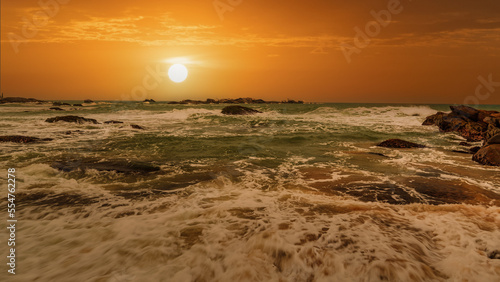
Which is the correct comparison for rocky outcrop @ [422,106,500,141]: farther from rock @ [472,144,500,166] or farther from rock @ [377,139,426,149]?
rock @ [472,144,500,166]

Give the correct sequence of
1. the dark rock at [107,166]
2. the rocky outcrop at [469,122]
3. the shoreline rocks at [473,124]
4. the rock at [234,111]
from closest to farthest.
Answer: the dark rock at [107,166] → the shoreline rocks at [473,124] → the rocky outcrop at [469,122] → the rock at [234,111]

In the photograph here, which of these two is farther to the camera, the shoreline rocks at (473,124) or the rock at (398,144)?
the shoreline rocks at (473,124)

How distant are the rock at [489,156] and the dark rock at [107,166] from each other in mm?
12059

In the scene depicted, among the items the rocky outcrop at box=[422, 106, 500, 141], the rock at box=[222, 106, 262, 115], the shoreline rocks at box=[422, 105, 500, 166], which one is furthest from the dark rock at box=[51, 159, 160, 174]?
the rock at box=[222, 106, 262, 115]

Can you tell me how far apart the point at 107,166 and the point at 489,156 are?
14015mm

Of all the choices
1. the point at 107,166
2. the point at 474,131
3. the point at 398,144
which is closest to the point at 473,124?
the point at 474,131

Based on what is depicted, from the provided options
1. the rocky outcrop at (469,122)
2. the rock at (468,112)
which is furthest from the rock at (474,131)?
the rock at (468,112)

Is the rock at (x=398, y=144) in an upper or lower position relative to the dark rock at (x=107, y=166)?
upper

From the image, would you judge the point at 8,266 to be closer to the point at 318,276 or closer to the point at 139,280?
the point at 139,280

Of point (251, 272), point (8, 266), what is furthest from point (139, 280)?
point (8, 266)

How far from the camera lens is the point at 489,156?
31.7 feet

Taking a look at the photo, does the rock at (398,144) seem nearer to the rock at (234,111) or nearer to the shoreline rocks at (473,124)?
the shoreline rocks at (473,124)

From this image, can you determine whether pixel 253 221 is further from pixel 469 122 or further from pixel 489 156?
pixel 469 122

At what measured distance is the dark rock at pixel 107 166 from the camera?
27.7 feet
